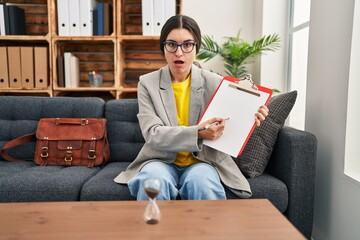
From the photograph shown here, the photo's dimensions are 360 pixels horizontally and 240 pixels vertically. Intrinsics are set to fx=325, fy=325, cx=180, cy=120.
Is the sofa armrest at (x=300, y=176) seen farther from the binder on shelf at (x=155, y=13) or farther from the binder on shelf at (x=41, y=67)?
the binder on shelf at (x=41, y=67)

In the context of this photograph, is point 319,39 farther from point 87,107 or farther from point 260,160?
point 87,107

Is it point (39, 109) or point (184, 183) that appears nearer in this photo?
point (184, 183)

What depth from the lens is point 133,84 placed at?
3.01 metres

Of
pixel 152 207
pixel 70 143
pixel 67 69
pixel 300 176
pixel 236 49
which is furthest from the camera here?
pixel 67 69

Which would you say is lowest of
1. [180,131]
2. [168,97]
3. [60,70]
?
[180,131]

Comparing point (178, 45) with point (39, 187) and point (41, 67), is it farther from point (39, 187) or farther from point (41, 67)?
point (41, 67)

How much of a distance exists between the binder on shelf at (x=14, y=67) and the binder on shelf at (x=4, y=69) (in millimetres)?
27

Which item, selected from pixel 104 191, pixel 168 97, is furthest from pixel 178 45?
pixel 104 191

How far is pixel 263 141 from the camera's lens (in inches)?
63.4

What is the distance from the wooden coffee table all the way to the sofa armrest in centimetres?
53

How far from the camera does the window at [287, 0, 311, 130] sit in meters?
2.37

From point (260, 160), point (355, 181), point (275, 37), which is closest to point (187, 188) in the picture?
point (260, 160)

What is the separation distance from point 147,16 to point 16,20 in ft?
3.66

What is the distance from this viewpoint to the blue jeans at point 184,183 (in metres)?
1.25
